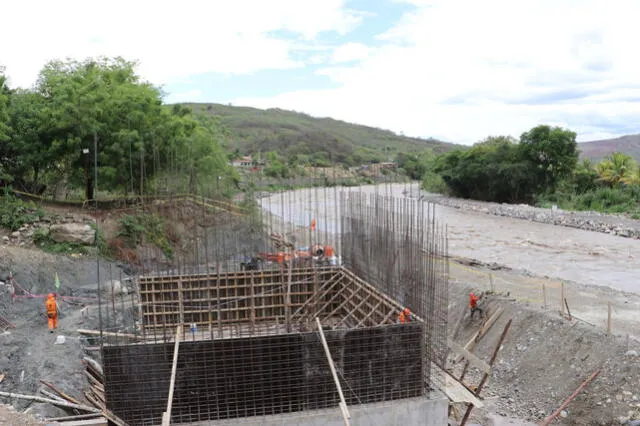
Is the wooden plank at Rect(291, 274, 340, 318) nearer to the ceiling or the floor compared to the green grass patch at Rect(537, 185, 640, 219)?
nearer to the floor

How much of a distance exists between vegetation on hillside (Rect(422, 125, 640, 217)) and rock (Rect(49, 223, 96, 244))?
30400 millimetres

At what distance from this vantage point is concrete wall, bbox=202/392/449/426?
27.0 ft

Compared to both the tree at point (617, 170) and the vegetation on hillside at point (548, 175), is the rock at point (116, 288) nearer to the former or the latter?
the vegetation on hillside at point (548, 175)

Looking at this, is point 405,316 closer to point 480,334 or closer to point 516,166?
point 480,334

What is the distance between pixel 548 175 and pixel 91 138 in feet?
103

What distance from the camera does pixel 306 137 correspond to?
9194 centimetres

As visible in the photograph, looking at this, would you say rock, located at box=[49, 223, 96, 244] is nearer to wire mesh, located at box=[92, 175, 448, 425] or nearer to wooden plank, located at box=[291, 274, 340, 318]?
wire mesh, located at box=[92, 175, 448, 425]

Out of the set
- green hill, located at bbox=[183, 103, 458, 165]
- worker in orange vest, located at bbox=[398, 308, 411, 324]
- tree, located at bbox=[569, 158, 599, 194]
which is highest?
green hill, located at bbox=[183, 103, 458, 165]

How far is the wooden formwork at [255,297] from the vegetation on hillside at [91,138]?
7.33 metres

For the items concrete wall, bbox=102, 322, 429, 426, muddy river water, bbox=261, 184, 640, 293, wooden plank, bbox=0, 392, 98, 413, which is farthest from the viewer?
muddy river water, bbox=261, 184, 640, 293

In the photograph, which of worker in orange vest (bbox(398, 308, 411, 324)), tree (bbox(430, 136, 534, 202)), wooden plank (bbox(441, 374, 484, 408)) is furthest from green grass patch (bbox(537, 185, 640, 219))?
worker in orange vest (bbox(398, 308, 411, 324))

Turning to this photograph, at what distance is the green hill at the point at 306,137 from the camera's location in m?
71.7

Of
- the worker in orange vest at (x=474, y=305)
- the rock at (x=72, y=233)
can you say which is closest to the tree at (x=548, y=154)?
the worker in orange vest at (x=474, y=305)

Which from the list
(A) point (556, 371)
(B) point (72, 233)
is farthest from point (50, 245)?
(A) point (556, 371)
